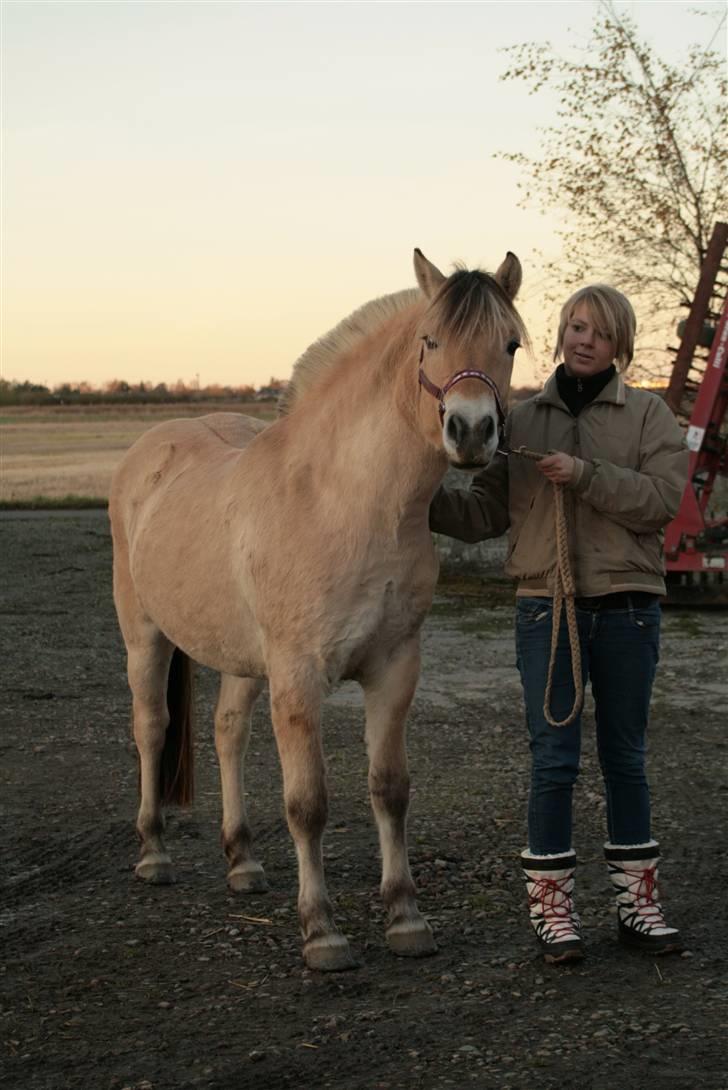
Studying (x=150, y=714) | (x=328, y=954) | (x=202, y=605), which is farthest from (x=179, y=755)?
(x=328, y=954)

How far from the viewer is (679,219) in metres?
15.7

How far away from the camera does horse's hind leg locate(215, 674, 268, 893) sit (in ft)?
15.7

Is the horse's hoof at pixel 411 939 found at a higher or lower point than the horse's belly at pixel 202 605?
lower

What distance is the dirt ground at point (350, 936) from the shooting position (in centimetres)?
325

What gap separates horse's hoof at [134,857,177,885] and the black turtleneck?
230 centimetres

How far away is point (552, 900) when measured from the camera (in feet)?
A: 13.0

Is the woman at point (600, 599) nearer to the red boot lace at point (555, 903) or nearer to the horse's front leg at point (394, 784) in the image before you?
the red boot lace at point (555, 903)

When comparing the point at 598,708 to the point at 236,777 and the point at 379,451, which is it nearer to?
the point at 379,451

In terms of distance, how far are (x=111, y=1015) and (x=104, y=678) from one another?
5488 mm

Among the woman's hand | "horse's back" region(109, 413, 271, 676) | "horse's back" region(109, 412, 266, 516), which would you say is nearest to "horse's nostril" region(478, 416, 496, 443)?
the woman's hand

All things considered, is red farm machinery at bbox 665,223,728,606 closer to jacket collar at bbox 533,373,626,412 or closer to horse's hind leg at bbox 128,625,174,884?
horse's hind leg at bbox 128,625,174,884

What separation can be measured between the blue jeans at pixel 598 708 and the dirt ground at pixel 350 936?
42 cm

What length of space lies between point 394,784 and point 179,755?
1.38 metres

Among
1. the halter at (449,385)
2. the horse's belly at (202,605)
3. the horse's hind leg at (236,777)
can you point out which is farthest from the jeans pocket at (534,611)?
the horse's hind leg at (236,777)
